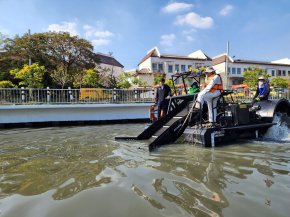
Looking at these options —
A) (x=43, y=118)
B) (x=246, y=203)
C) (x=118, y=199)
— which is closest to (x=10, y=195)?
(x=118, y=199)

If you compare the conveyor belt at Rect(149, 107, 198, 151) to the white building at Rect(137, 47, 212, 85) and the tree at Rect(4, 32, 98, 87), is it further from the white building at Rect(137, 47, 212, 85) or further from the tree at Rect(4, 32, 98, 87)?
the white building at Rect(137, 47, 212, 85)

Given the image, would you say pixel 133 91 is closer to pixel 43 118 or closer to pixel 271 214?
pixel 43 118

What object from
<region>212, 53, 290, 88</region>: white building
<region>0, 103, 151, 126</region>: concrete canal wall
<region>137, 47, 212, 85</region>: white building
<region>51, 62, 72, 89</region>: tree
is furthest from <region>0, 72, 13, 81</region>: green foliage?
<region>212, 53, 290, 88</region>: white building

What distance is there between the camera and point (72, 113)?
14031 millimetres

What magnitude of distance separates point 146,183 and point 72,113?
37.2 ft

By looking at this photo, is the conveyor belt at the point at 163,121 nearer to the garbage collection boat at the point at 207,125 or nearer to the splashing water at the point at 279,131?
the garbage collection boat at the point at 207,125

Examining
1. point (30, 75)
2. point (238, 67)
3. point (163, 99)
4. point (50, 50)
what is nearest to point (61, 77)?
point (30, 75)

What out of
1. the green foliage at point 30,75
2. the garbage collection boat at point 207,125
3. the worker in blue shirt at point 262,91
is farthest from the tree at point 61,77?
the worker in blue shirt at point 262,91

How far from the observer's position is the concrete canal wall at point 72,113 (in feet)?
42.5

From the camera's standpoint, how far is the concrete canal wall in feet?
42.5

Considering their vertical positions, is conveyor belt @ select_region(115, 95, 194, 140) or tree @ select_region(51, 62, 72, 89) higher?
tree @ select_region(51, 62, 72, 89)

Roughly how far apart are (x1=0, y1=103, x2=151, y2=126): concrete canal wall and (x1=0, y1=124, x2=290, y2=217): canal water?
322 inches

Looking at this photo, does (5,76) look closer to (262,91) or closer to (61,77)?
(61,77)

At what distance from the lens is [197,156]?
500 cm
